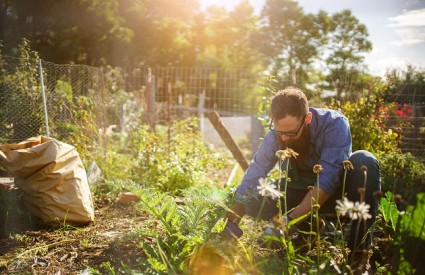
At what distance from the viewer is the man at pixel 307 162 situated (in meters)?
2.21

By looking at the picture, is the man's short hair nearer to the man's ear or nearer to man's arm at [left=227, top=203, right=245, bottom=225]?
the man's ear

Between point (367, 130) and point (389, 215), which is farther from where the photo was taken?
point (367, 130)

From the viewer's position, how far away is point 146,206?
238cm

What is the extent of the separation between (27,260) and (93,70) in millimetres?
3663

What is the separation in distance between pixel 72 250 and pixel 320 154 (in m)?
1.96

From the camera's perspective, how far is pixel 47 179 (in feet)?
10.4

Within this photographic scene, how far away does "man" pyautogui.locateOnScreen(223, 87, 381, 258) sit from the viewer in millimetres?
2207

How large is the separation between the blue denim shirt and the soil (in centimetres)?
96

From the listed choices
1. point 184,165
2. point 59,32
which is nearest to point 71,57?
point 59,32

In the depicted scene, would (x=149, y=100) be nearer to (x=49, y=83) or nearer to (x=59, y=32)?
(x=49, y=83)

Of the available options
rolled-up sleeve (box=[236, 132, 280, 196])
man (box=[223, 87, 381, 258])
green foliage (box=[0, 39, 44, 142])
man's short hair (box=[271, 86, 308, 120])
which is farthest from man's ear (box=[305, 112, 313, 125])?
green foliage (box=[0, 39, 44, 142])

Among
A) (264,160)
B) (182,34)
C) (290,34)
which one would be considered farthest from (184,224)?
(290,34)

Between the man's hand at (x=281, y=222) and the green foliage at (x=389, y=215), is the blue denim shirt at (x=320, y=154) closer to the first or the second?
the green foliage at (x=389, y=215)

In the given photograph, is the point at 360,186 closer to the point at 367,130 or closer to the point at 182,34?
the point at 367,130
